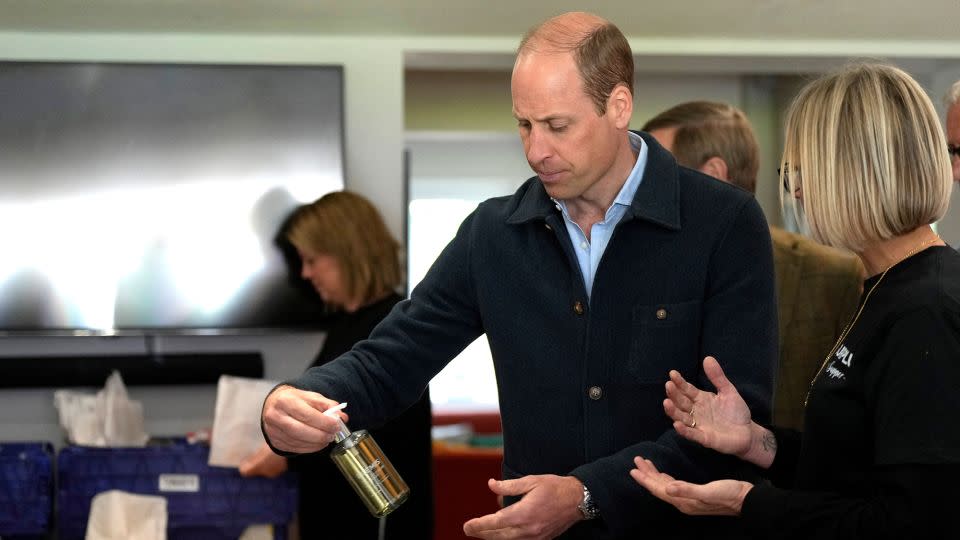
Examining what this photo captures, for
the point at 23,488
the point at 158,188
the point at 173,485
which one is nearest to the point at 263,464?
the point at 173,485

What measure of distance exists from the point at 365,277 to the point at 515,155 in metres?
4.57

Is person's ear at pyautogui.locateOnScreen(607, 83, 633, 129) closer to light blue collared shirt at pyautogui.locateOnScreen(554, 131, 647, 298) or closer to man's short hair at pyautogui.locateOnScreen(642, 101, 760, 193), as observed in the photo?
light blue collared shirt at pyautogui.locateOnScreen(554, 131, 647, 298)

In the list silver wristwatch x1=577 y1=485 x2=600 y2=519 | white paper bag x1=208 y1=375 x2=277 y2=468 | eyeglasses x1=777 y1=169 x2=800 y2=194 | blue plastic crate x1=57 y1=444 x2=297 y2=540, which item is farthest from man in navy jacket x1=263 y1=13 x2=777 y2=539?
blue plastic crate x1=57 y1=444 x2=297 y2=540

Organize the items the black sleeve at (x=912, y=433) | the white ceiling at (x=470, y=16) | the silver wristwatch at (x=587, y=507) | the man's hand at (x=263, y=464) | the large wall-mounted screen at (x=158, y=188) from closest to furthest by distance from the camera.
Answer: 1. the black sleeve at (x=912, y=433)
2. the silver wristwatch at (x=587, y=507)
3. the man's hand at (x=263, y=464)
4. the white ceiling at (x=470, y=16)
5. the large wall-mounted screen at (x=158, y=188)

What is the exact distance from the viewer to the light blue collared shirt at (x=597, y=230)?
188 centimetres

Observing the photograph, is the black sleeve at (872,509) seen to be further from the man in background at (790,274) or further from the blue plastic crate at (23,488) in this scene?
the blue plastic crate at (23,488)

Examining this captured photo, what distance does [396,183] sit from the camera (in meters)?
4.39

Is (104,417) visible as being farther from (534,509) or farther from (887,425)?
(887,425)

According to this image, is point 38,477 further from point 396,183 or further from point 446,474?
point 446,474

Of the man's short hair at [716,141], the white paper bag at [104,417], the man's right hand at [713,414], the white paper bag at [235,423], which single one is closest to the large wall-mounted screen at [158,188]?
the white paper bag at [104,417]

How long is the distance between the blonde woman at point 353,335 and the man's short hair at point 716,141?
2.65 feet

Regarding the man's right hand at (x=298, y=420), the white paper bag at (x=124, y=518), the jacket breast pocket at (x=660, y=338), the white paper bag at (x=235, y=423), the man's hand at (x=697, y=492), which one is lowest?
the white paper bag at (x=124, y=518)

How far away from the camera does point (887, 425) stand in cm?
139

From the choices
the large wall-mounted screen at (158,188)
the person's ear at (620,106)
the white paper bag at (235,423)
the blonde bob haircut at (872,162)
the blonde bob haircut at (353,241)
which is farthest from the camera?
the large wall-mounted screen at (158,188)
